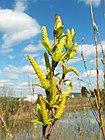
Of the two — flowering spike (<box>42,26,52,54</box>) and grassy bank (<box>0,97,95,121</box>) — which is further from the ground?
flowering spike (<box>42,26,52,54</box>)

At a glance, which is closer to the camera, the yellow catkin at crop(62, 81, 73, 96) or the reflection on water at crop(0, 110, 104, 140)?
the yellow catkin at crop(62, 81, 73, 96)

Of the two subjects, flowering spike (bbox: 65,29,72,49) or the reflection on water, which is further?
the reflection on water

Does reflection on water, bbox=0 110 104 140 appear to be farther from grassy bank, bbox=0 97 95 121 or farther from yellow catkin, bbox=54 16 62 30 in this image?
yellow catkin, bbox=54 16 62 30

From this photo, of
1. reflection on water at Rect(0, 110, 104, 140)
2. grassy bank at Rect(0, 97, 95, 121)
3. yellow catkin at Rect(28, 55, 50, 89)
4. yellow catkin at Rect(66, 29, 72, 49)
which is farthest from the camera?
reflection on water at Rect(0, 110, 104, 140)

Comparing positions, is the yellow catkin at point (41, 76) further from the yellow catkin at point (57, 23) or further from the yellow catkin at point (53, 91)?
the yellow catkin at point (57, 23)

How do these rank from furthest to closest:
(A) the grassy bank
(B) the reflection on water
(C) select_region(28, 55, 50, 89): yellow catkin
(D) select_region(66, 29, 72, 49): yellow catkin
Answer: (B) the reflection on water
(A) the grassy bank
(D) select_region(66, 29, 72, 49): yellow catkin
(C) select_region(28, 55, 50, 89): yellow catkin

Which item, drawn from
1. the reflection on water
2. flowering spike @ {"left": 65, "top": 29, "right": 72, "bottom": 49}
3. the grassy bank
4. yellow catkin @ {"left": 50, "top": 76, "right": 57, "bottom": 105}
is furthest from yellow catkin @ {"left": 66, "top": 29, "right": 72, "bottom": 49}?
the reflection on water

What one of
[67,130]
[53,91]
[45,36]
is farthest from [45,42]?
[67,130]

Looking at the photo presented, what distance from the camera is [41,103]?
0.63 metres

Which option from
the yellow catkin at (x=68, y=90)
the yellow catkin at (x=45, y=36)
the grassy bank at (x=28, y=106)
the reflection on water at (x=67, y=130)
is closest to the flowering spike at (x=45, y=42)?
the yellow catkin at (x=45, y=36)

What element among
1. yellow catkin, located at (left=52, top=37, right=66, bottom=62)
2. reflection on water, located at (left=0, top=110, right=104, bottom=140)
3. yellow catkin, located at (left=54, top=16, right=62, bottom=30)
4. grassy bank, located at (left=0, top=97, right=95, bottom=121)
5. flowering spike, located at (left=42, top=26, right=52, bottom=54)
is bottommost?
reflection on water, located at (left=0, top=110, right=104, bottom=140)

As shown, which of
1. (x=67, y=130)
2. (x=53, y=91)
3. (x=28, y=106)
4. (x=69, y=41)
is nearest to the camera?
(x=53, y=91)

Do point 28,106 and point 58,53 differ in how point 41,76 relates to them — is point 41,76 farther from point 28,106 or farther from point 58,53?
point 28,106

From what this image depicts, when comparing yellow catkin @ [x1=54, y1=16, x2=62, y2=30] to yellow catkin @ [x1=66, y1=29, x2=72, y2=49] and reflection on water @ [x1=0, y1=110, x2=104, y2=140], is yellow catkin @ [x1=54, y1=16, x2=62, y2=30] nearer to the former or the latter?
yellow catkin @ [x1=66, y1=29, x2=72, y2=49]
